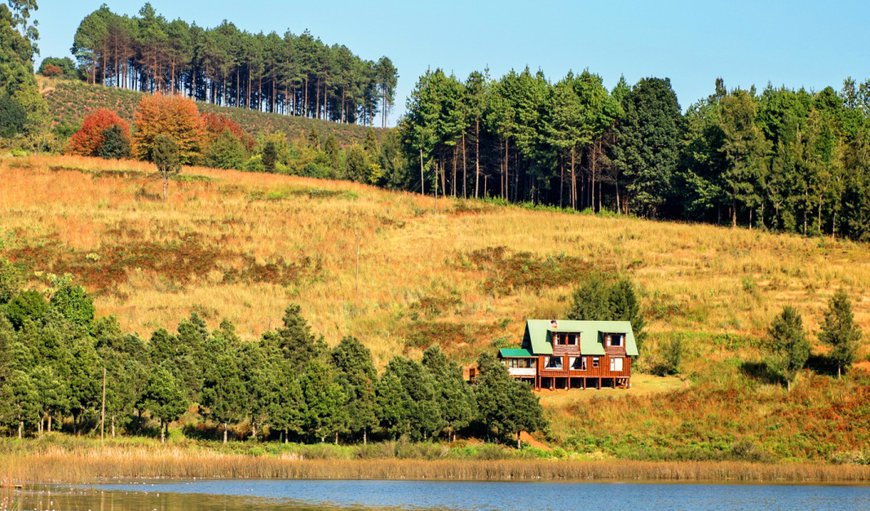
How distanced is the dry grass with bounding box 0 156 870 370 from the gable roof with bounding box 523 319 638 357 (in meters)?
6.38

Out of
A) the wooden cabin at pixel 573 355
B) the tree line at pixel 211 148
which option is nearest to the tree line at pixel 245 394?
the wooden cabin at pixel 573 355

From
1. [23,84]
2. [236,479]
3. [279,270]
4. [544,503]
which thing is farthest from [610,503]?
[23,84]

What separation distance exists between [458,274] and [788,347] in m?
34.7

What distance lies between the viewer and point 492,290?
96.3 meters

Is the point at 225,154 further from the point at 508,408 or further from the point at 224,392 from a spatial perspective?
the point at 508,408

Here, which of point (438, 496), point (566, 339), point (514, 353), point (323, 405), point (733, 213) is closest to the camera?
point (438, 496)

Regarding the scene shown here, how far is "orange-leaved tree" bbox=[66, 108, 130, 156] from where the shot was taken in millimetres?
144000

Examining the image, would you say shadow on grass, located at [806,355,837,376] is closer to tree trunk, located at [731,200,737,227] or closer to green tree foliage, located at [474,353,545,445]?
green tree foliage, located at [474,353,545,445]

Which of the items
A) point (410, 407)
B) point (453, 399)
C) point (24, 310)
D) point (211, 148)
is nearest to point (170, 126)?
point (211, 148)

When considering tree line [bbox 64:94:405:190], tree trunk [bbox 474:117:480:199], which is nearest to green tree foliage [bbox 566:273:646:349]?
tree trunk [bbox 474:117:480:199]

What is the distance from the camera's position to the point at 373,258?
106m

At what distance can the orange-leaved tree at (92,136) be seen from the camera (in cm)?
14400

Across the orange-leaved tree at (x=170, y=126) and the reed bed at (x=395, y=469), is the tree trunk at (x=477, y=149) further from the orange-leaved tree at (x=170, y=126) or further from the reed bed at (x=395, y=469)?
the reed bed at (x=395, y=469)

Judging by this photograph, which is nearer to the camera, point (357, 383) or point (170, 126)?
point (357, 383)
